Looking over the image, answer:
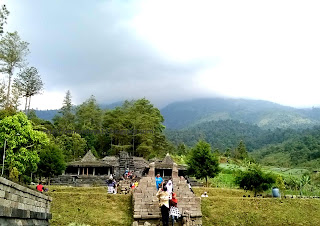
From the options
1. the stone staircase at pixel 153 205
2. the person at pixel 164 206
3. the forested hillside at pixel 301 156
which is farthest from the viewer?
the forested hillside at pixel 301 156

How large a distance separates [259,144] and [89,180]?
377 feet

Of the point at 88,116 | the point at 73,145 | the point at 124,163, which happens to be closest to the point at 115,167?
the point at 124,163

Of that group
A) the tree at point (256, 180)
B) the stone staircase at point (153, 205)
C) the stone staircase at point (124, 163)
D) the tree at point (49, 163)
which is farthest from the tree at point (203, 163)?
the stone staircase at point (153, 205)

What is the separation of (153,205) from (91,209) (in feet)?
9.97

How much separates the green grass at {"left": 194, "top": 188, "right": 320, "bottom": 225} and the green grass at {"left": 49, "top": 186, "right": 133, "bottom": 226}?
4032mm

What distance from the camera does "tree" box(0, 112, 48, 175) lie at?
24.9 m

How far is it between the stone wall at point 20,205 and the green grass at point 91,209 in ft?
12.1

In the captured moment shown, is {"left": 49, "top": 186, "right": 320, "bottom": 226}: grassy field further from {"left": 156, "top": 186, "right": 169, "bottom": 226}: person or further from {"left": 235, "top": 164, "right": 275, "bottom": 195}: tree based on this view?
{"left": 235, "top": 164, "right": 275, "bottom": 195}: tree

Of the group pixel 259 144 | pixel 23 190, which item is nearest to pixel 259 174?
pixel 23 190

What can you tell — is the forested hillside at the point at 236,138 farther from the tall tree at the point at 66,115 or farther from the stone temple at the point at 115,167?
the stone temple at the point at 115,167

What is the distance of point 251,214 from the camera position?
55.1 ft

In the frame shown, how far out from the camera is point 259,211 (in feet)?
56.5

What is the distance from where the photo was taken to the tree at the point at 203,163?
112 feet

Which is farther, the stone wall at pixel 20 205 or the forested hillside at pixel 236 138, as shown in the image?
the forested hillside at pixel 236 138
